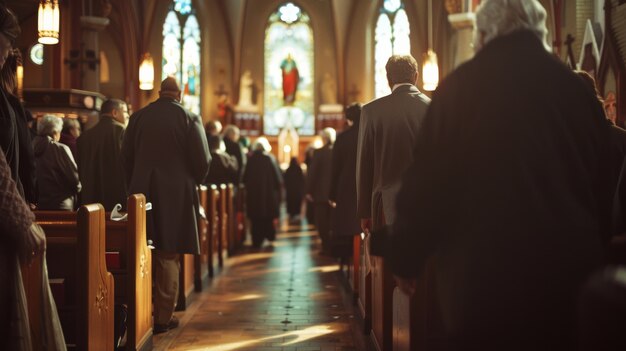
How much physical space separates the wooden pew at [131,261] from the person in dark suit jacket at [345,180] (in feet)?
8.08

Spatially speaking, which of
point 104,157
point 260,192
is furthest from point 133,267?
point 260,192

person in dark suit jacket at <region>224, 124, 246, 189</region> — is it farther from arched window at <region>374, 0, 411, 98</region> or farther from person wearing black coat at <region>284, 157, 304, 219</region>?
arched window at <region>374, 0, 411, 98</region>

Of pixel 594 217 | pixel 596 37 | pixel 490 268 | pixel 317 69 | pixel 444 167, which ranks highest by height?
pixel 317 69

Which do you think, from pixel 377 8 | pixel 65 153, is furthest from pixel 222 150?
pixel 377 8

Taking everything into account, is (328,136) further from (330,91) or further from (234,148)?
(330,91)

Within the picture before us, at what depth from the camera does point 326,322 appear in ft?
18.3

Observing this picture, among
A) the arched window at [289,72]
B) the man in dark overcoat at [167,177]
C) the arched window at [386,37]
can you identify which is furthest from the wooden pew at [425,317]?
the arched window at [289,72]

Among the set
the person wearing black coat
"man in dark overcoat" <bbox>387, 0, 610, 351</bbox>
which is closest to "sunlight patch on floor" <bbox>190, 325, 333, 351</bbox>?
"man in dark overcoat" <bbox>387, 0, 610, 351</bbox>

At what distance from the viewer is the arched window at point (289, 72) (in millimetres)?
23172

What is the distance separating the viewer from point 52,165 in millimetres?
6273

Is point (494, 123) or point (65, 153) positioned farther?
point (65, 153)

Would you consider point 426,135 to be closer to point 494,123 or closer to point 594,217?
point 494,123

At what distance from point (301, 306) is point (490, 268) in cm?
450

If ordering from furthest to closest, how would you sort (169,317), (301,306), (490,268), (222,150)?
(222,150)
(301,306)
(169,317)
(490,268)
